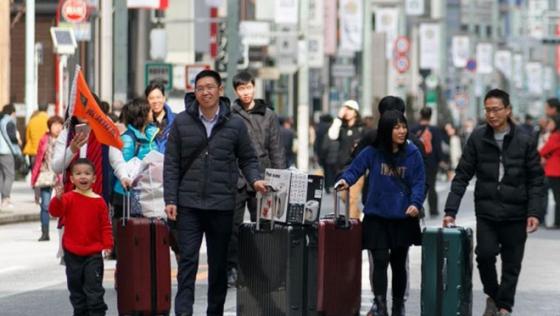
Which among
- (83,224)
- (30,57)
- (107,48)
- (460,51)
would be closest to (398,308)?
(83,224)

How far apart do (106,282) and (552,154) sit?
1167cm

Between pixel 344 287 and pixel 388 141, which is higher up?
pixel 388 141

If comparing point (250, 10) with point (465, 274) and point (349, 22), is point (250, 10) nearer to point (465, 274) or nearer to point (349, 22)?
point (349, 22)

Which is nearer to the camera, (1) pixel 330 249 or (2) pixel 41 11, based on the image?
(1) pixel 330 249

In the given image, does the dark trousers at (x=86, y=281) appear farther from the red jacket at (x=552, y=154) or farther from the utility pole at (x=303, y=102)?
the utility pole at (x=303, y=102)

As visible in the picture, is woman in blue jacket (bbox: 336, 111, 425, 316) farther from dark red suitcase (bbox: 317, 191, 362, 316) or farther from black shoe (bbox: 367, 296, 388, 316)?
dark red suitcase (bbox: 317, 191, 362, 316)

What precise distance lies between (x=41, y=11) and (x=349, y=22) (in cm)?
2362

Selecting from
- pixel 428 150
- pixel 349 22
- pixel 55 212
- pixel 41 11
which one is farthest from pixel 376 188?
pixel 349 22

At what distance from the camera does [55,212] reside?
1367 centimetres

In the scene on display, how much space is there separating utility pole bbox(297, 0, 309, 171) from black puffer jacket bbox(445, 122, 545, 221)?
1500 inches

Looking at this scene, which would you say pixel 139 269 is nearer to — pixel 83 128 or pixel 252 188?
pixel 252 188

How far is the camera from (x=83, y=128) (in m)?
14.9

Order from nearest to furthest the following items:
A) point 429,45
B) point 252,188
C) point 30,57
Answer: point 252,188 < point 30,57 < point 429,45

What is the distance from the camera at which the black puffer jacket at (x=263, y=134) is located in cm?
1720
